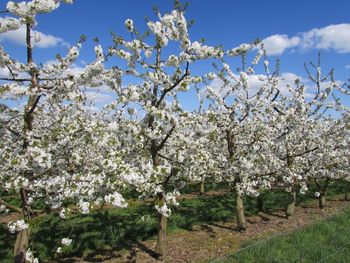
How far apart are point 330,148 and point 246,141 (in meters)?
4.97

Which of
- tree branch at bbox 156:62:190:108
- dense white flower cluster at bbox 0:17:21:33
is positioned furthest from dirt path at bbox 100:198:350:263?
dense white flower cluster at bbox 0:17:21:33

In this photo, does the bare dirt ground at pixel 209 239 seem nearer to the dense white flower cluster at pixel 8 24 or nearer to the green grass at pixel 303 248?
the green grass at pixel 303 248

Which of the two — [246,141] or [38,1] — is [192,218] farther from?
[38,1]

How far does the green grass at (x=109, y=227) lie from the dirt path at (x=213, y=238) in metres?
0.43

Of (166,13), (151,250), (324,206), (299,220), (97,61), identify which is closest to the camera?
(97,61)

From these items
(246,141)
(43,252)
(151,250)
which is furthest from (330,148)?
(43,252)

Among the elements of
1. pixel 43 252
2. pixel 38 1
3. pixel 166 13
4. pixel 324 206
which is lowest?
pixel 43 252

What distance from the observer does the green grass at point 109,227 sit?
38.9 ft

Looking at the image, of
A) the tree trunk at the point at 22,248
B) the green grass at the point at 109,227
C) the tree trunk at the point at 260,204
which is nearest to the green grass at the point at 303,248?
the green grass at the point at 109,227

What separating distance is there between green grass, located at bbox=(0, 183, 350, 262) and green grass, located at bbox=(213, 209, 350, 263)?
3169mm

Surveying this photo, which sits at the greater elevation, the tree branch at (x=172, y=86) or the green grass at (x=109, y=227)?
the tree branch at (x=172, y=86)

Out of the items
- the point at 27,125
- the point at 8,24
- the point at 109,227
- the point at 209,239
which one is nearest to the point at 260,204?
the point at 209,239

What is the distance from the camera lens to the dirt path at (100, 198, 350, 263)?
11672mm

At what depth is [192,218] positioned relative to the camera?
15.3 metres
